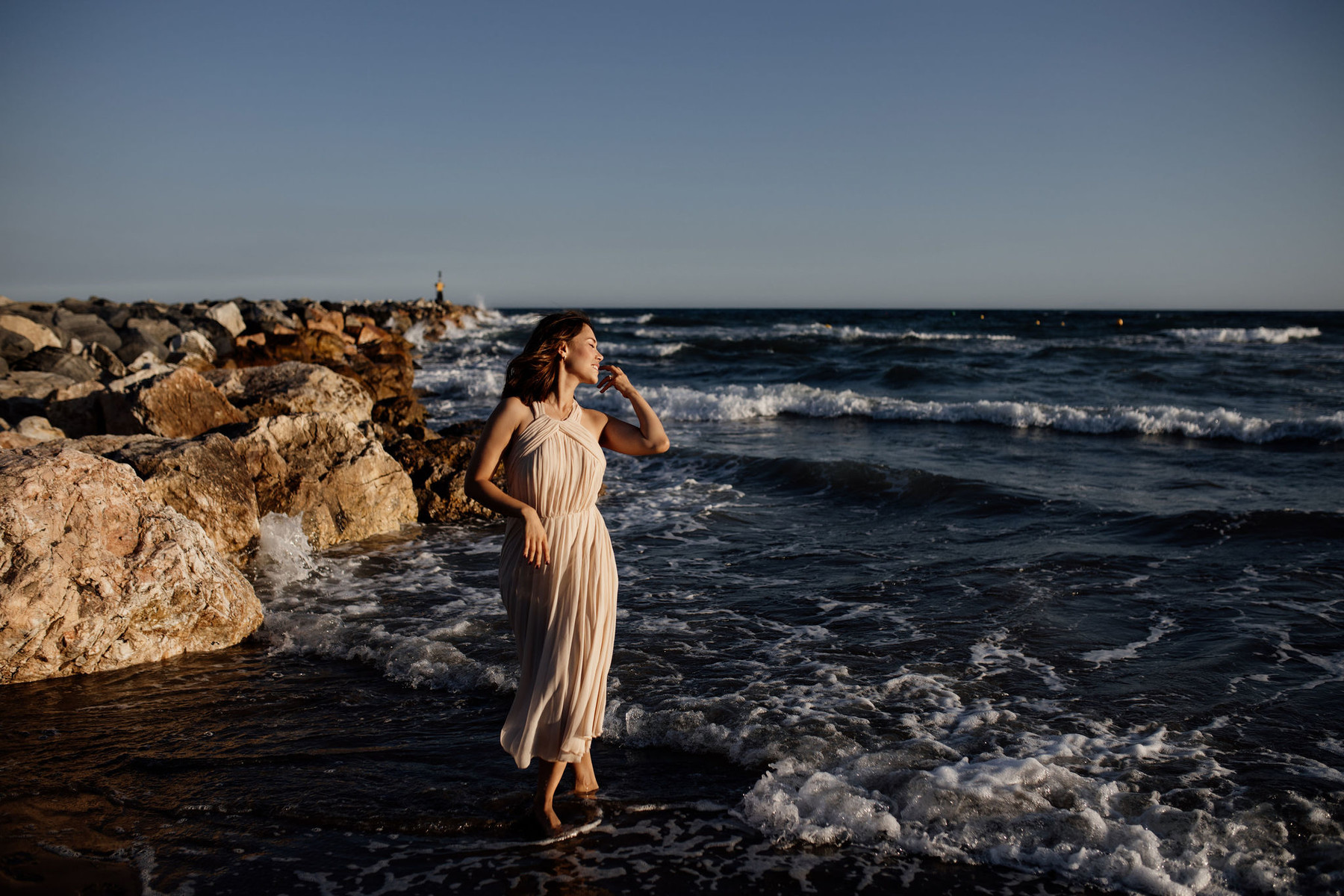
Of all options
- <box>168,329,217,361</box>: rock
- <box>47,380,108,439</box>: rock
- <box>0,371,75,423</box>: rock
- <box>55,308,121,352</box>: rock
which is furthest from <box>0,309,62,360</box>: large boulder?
<box>47,380,108,439</box>: rock

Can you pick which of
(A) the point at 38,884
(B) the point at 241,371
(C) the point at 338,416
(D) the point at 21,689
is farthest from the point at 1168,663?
(B) the point at 241,371

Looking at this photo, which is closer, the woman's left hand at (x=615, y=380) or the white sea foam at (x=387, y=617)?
the woman's left hand at (x=615, y=380)

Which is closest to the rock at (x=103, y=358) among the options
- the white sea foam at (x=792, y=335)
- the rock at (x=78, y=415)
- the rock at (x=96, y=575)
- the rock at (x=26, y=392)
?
the rock at (x=26, y=392)

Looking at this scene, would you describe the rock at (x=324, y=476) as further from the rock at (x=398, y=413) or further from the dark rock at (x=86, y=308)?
the dark rock at (x=86, y=308)

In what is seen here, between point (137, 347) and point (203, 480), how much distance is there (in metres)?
13.3

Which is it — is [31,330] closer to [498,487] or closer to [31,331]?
[31,331]

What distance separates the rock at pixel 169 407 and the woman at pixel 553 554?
609 centimetres

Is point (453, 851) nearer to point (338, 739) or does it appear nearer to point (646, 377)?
point (338, 739)

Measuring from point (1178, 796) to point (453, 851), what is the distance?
3.21 m

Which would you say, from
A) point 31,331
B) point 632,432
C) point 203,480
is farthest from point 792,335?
point 632,432

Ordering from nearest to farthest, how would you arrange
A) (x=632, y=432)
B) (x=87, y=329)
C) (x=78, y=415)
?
(x=632, y=432), (x=78, y=415), (x=87, y=329)

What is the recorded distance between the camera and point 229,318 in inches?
1009

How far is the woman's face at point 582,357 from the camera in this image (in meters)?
3.53

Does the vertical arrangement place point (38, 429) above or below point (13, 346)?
below
